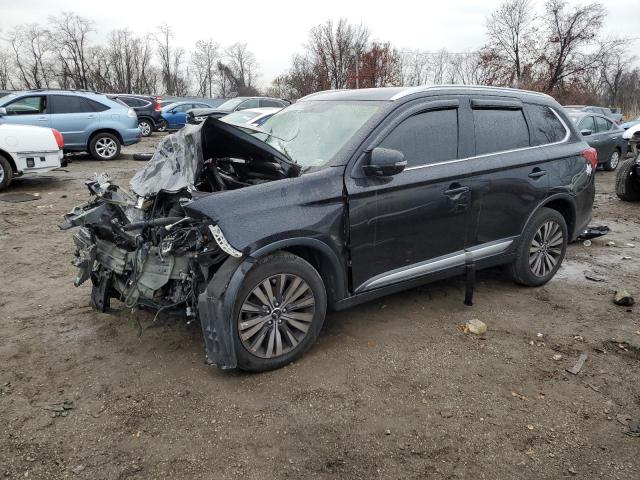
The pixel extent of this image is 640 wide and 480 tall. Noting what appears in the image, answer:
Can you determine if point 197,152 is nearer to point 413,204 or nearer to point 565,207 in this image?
point 413,204

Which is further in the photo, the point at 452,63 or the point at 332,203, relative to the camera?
the point at 452,63

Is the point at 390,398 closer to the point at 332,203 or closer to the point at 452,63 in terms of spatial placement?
the point at 332,203

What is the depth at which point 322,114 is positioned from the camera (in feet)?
13.6

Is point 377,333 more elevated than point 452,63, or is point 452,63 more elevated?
point 452,63

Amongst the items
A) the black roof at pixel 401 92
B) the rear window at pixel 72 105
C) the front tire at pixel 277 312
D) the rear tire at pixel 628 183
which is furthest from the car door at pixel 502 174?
the rear window at pixel 72 105

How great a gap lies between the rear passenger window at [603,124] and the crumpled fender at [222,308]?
12.8 m

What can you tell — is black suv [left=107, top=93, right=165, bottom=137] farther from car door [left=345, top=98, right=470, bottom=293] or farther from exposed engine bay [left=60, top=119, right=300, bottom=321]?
car door [left=345, top=98, right=470, bottom=293]

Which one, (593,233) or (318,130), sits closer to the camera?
(318,130)

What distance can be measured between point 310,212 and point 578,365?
2.21 meters

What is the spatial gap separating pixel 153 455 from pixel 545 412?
228 centimetres

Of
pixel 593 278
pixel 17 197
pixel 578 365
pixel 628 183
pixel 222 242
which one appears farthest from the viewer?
pixel 628 183

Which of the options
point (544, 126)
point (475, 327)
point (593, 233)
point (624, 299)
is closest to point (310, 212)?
point (475, 327)

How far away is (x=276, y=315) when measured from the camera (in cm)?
329

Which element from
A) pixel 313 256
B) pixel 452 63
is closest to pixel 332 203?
pixel 313 256
